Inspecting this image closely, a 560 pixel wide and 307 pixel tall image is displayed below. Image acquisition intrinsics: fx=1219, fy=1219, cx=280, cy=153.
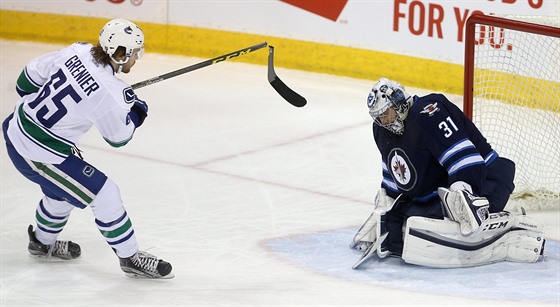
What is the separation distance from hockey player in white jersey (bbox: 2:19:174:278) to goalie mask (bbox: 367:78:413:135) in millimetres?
758

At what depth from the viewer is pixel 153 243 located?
4512 mm

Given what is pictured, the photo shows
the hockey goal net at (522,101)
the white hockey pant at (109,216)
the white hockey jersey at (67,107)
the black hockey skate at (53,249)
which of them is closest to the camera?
the white hockey jersey at (67,107)

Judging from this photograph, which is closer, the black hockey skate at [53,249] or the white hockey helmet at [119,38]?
the white hockey helmet at [119,38]

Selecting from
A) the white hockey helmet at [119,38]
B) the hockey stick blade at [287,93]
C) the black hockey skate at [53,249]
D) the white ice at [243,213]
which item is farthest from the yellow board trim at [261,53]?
the white hockey helmet at [119,38]

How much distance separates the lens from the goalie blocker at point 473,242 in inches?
161

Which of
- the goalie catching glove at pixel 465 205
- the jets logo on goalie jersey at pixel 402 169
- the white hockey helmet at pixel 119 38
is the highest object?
the white hockey helmet at pixel 119 38

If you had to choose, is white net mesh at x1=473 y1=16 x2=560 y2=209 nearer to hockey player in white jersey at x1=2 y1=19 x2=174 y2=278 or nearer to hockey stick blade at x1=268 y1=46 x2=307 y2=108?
hockey stick blade at x1=268 y1=46 x2=307 y2=108

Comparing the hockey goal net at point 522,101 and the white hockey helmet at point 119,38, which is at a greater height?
the white hockey helmet at point 119,38

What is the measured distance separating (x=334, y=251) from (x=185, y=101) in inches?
102

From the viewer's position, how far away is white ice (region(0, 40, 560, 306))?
3965 millimetres

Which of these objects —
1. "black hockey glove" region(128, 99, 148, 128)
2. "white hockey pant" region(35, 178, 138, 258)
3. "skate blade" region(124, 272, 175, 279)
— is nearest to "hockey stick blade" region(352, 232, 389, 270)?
"skate blade" region(124, 272, 175, 279)

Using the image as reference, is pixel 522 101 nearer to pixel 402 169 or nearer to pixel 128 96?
pixel 402 169

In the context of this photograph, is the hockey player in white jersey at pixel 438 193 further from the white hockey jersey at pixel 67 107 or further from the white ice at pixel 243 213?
the white hockey jersey at pixel 67 107

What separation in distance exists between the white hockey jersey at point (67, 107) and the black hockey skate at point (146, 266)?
0.41m
